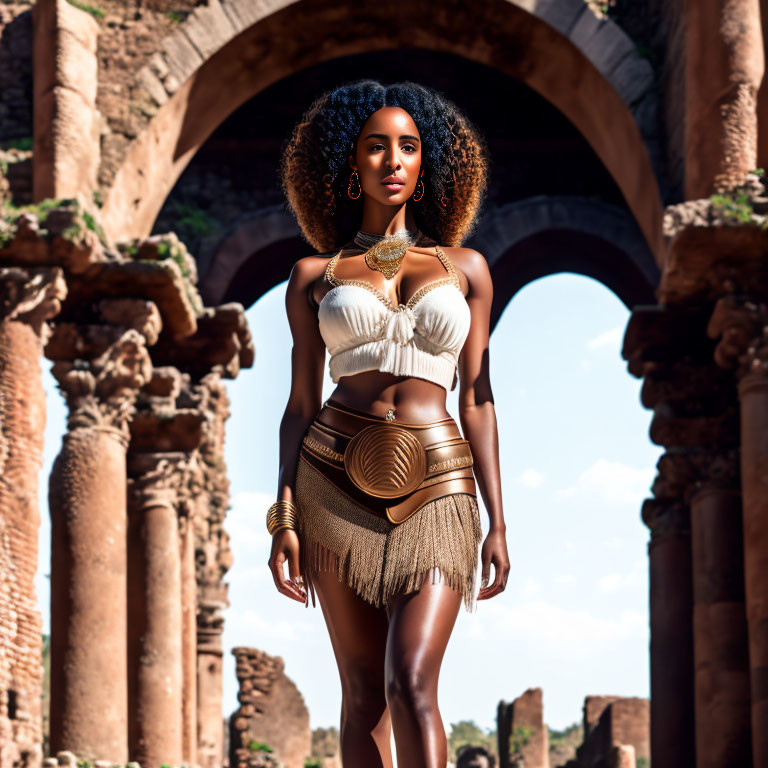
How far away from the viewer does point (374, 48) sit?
679 inches

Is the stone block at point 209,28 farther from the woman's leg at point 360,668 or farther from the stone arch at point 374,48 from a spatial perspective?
the woman's leg at point 360,668

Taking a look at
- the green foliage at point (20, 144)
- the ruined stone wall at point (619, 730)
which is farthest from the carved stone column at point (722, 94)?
the ruined stone wall at point (619, 730)

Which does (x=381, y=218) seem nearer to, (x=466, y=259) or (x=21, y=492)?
(x=466, y=259)

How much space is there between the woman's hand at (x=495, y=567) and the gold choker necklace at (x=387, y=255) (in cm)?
87

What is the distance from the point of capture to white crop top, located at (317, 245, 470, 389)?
4.86 meters

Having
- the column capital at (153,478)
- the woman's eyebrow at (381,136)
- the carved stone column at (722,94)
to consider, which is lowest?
the woman's eyebrow at (381,136)

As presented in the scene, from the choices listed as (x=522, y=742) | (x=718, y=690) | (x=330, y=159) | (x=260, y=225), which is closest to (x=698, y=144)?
(x=718, y=690)

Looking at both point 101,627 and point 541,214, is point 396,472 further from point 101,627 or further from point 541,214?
point 541,214

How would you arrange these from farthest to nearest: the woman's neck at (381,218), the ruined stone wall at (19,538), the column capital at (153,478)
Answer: the column capital at (153,478)
the ruined stone wall at (19,538)
the woman's neck at (381,218)

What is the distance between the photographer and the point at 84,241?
13.1 meters

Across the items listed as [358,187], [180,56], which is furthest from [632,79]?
[358,187]

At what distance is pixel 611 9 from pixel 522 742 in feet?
50.6

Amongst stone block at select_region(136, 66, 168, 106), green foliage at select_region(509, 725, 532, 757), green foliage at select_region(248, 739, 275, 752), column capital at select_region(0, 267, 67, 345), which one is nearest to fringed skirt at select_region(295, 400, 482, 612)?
column capital at select_region(0, 267, 67, 345)

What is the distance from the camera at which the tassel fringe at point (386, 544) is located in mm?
4715
